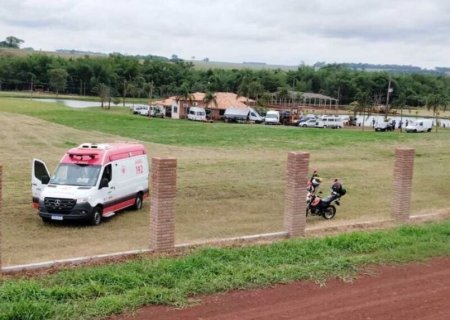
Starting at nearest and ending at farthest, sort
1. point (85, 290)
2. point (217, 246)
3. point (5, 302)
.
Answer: point (5, 302) → point (85, 290) → point (217, 246)

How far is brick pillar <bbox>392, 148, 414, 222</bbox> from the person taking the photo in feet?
53.0

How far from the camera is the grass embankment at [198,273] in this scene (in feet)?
27.7

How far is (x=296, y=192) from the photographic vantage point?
14031 millimetres

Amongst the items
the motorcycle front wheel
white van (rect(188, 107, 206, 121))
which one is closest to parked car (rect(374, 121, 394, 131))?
white van (rect(188, 107, 206, 121))

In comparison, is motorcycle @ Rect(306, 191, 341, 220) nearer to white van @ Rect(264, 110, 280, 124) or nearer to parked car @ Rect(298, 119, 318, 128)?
parked car @ Rect(298, 119, 318, 128)

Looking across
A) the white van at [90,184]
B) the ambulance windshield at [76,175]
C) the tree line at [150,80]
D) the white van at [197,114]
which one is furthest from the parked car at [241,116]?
the ambulance windshield at [76,175]

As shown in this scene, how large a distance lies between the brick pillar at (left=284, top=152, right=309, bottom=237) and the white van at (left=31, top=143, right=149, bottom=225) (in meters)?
5.67

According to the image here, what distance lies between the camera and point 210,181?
24891 millimetres

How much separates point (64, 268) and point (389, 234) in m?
7.15

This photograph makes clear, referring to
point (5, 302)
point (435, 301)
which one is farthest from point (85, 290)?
point (435, 301)

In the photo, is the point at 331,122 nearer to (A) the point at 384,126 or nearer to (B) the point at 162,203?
(A) the point at 384,126

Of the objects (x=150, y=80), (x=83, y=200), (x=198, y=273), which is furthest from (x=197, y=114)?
(x=198, y=273)

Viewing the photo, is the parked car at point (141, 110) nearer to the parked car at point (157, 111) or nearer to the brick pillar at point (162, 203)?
the parked car at point (157, 111)

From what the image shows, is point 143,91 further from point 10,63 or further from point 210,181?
point 210,181
